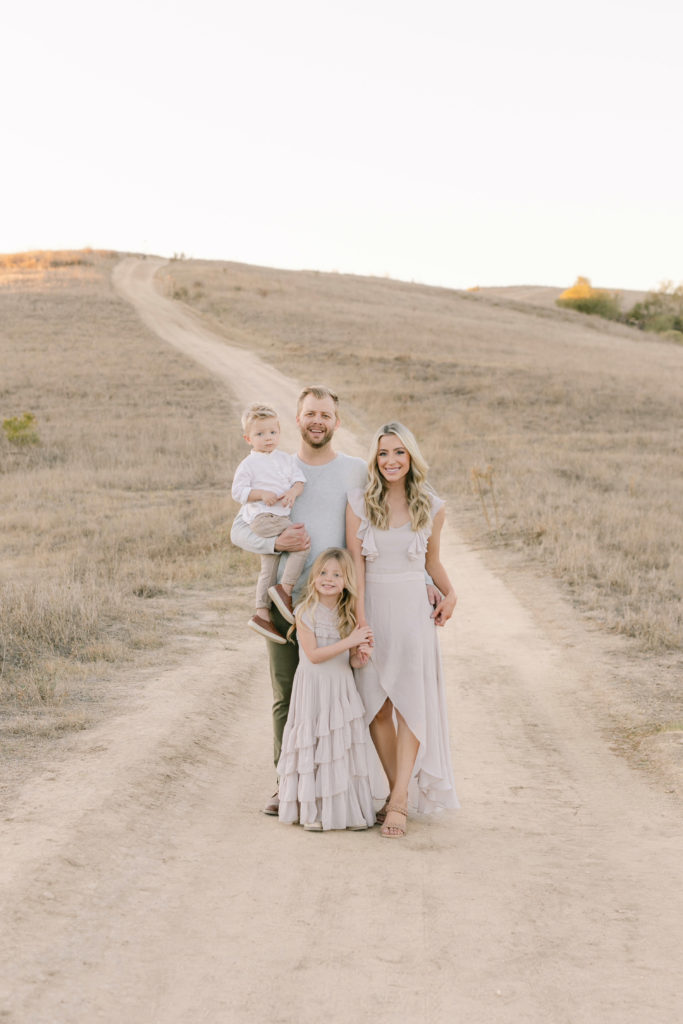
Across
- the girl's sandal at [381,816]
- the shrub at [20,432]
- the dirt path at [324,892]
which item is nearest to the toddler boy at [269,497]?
the girl's sandal at [381,816]

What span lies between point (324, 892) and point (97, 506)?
1217 centimetres

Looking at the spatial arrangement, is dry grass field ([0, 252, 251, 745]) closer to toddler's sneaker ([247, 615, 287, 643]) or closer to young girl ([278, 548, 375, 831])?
toddler's sneaker ([247, 615, 287, 643])

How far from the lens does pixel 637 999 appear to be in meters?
3.97

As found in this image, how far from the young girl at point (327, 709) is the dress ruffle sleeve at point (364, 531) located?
0.37 ft

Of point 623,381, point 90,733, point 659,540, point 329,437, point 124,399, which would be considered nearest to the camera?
point 329,437

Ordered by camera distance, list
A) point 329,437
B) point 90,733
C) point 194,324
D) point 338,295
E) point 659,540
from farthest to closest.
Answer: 1. point 338,295
2. point 194,324
3. point 659,540
4. point 90,733
5. point 329,437

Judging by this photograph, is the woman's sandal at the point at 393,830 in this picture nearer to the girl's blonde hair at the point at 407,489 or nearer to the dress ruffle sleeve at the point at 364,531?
the dress ruffle sleeve at the point at 364,531

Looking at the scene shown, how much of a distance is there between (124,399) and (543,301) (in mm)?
76389

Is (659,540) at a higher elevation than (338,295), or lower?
lower

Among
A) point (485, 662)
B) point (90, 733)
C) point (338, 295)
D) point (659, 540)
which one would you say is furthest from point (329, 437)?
point (338, 295)

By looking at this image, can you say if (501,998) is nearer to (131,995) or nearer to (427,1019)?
(427,1019)

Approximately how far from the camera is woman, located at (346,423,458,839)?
5.46m

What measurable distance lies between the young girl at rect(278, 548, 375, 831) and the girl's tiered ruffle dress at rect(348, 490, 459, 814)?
0.40ft

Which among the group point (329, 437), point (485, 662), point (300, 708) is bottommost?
point (485, 662)
